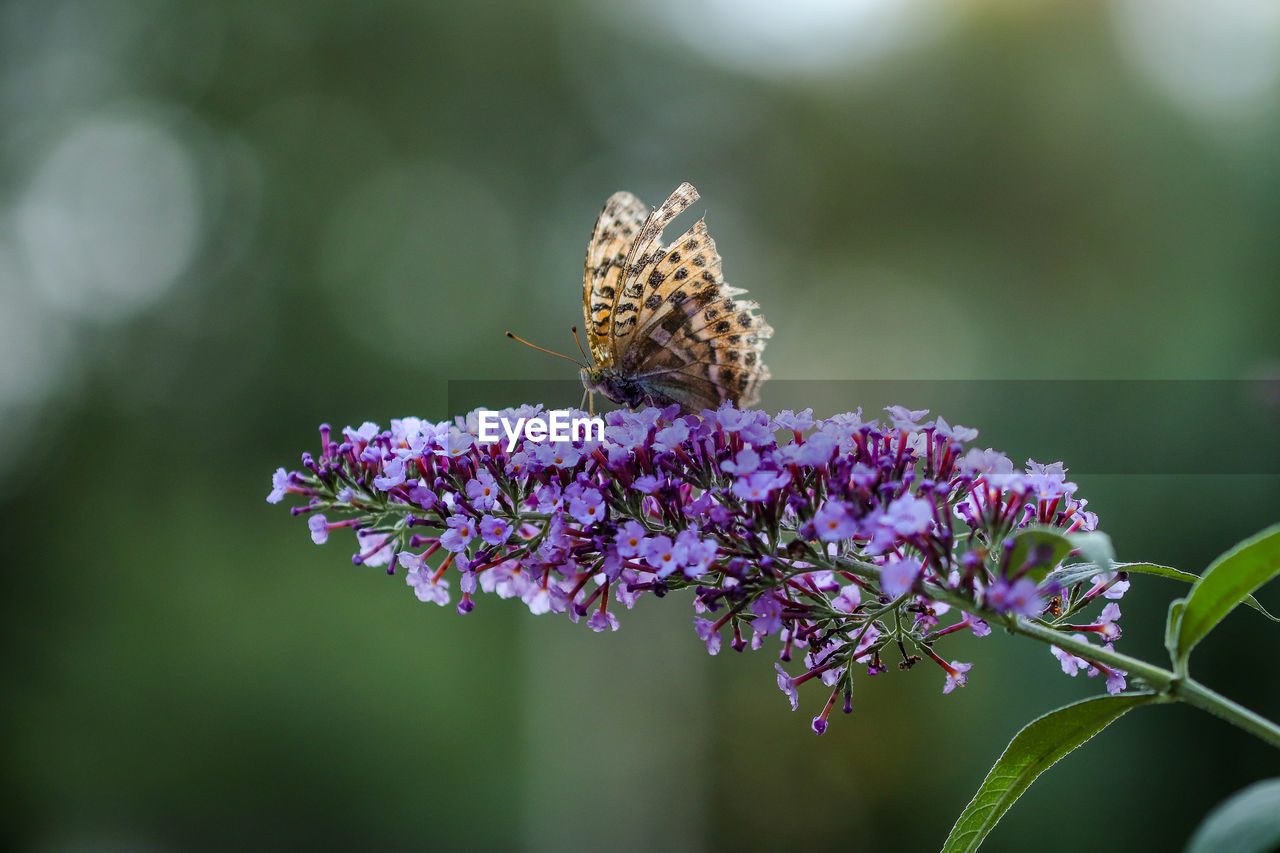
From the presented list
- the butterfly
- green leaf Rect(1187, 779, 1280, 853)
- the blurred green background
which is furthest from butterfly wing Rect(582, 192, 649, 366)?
the blurred green background

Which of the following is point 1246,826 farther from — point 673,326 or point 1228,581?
point 673,326

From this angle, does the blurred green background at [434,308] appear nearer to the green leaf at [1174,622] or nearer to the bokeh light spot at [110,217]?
the bokeh light spot at [110,217]

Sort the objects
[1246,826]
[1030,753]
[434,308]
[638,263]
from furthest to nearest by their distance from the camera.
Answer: [434,308], [638,263], [1030,753], [1246,826]

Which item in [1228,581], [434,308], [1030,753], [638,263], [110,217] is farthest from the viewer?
[434,308]

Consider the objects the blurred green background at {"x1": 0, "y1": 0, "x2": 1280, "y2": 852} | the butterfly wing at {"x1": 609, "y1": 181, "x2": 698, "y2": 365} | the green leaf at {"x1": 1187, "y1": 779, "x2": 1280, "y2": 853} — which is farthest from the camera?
the blurred green background at {"x1": 0, "y1": 0, "x2": 1280, "y2": 852}

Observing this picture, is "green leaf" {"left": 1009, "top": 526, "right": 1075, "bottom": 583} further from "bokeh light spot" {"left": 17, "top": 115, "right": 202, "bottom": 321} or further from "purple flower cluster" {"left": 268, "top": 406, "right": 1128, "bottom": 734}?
"bokeh light spot" {"left": 17, "top": 115, "right": 202, "bottom": 321}

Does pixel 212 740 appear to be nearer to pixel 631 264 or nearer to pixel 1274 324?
pixel 631 264

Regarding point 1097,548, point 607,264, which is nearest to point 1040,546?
point 1097,548
